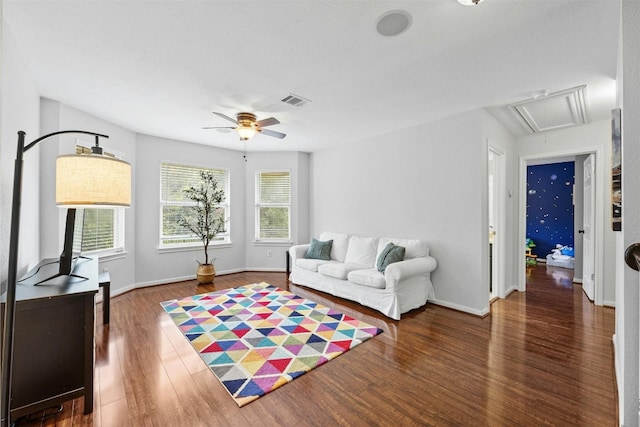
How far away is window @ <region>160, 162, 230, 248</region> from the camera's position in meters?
5.16

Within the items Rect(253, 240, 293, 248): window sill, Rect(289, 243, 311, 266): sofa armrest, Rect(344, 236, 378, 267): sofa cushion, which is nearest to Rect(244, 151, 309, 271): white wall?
Rect(253, 240, 293, 248): window sill

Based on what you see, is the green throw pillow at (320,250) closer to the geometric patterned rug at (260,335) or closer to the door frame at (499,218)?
the geometric patterned rug at (260,335)

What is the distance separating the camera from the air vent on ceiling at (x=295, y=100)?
332cm

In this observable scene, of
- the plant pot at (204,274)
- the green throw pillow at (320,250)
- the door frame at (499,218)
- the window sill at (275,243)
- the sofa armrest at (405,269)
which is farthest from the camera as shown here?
the window sill at (275,243)

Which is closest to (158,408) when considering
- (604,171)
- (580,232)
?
(604,171)

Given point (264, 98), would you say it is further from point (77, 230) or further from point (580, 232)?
point (580, 232)

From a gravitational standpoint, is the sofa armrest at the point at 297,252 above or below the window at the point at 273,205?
below

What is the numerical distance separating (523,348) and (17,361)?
3926 millimetres

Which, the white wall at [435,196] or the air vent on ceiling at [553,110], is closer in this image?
the air vent on ceiling at [553,110]

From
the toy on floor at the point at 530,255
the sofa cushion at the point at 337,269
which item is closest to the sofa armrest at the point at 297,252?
the sofa cushion at the point at 337,269

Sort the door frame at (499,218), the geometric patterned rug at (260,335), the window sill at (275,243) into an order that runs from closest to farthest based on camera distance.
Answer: the geometric patterned rug at (260,335) < the door frame at (499,218) < the window sill at (275,243)

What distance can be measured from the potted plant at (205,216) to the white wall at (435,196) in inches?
96.0

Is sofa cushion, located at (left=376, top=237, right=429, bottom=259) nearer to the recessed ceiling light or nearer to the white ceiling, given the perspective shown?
the white ceiling

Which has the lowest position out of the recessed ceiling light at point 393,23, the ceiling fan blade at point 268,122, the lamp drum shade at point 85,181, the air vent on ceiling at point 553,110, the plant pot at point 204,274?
the plant pot at point 204,274
